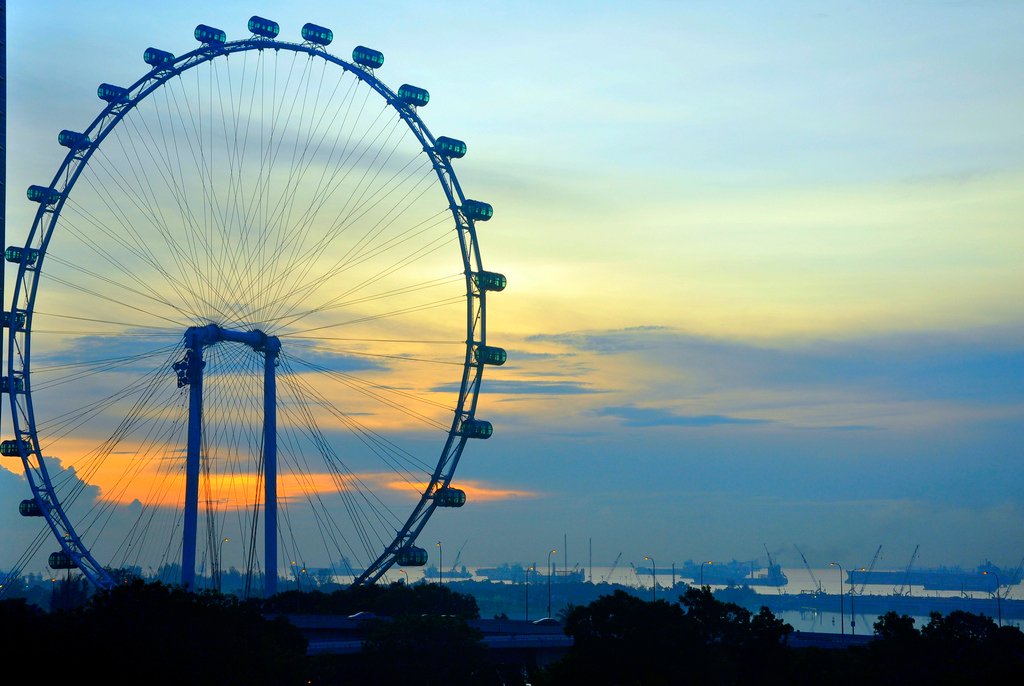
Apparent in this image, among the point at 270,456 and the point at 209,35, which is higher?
the point at 209,35

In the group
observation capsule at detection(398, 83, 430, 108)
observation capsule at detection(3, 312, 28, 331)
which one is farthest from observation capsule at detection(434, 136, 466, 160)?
observation capsule at detection(3, 312, 28, 331)

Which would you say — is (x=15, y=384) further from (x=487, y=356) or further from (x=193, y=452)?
(x=487, y=356)

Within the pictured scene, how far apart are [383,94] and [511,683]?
41242mm

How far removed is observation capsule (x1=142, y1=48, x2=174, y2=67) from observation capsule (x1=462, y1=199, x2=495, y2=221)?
68.7 feet

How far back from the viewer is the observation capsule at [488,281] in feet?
269

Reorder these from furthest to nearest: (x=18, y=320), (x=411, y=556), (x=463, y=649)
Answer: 1. (x=18, y=320)
2. (x=411, y=556)
3. (x=463, y=649)

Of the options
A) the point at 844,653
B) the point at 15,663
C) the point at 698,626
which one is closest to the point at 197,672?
the point at 15,663

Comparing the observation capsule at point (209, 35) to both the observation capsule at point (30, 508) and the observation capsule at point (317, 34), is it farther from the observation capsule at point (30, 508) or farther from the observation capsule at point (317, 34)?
the observation capsule at point (30, 508)

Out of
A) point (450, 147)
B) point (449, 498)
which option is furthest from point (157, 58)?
point (449, 498)

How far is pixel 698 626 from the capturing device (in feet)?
225

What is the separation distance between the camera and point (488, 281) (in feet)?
270

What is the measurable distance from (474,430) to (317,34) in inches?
1062

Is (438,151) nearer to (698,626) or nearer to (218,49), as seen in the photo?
(218,49)

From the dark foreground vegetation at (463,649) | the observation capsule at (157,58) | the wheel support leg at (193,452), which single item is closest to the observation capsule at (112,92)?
the observation capsule at (157,58)
